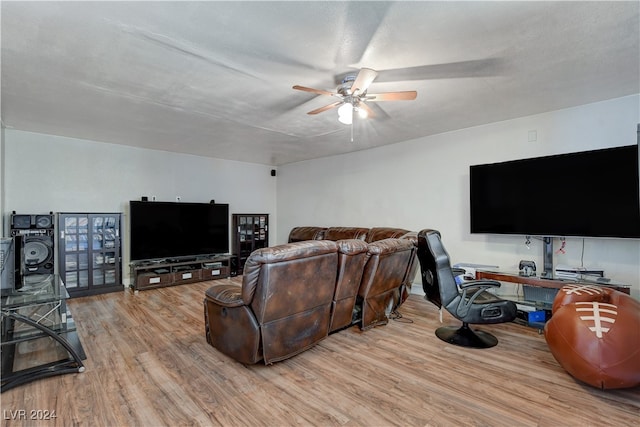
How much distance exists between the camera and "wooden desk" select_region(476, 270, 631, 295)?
3024 mm

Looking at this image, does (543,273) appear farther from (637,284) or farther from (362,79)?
(362,79)

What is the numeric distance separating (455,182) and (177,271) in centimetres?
503

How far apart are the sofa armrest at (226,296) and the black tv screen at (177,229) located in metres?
3.33

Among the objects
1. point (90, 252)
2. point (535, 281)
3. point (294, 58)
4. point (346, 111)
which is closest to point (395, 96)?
point (346, 111)

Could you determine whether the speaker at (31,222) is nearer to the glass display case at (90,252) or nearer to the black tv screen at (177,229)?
the glass display case at (90,252)

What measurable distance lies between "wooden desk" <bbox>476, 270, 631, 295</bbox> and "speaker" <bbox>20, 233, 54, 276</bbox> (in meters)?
6.01

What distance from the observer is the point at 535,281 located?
3418mm

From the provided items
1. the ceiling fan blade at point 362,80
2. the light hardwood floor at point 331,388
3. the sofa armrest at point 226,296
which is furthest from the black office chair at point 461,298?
the sofa armrest at point 226,296

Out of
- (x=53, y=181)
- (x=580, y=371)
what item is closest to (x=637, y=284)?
(x=580, y=371)

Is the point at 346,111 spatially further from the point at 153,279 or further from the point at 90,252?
the point at 90,252

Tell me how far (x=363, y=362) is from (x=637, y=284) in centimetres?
313

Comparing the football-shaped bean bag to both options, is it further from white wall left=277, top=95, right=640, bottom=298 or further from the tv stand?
the tv stand

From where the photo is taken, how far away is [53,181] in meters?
4.75

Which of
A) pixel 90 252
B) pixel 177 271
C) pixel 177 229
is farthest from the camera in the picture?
pixel 177 229
